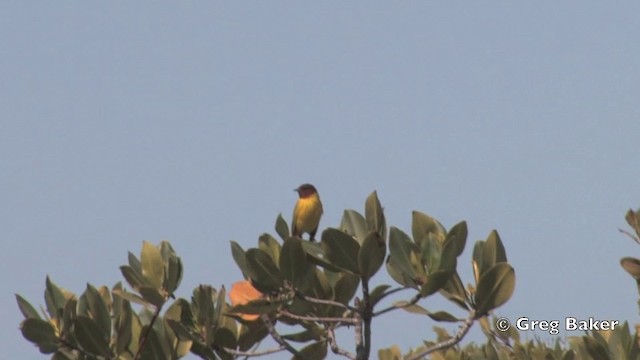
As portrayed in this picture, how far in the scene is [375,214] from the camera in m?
5.18

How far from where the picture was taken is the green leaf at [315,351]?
18.6 ft

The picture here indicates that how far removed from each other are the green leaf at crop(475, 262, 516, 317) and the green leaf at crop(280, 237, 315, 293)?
760 millimetres

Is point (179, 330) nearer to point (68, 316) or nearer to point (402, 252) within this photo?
point (68, 316)

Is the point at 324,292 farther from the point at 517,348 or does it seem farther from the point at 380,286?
the point at 517,348

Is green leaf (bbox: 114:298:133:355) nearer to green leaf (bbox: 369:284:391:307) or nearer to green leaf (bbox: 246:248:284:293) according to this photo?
green leaf (bbox: 246:248:284:293)

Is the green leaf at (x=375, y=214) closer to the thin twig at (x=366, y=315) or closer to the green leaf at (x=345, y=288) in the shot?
the thin twig at (x=366, y=315)

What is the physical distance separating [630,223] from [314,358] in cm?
295

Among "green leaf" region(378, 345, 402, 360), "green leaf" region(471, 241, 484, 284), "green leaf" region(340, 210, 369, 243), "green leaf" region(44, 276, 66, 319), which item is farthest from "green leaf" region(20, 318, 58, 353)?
"green leaf" region(378, 345, 402, 360)

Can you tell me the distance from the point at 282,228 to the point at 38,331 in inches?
49.8

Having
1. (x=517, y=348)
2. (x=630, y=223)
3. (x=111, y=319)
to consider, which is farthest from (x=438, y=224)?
(x=517, y=348)

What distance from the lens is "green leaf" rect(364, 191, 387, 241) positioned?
5156mm

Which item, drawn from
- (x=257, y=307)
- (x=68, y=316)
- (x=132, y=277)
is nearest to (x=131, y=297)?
(x=132, y=277)

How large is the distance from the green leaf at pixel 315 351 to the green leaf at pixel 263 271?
0.51 m

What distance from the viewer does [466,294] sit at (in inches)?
209
